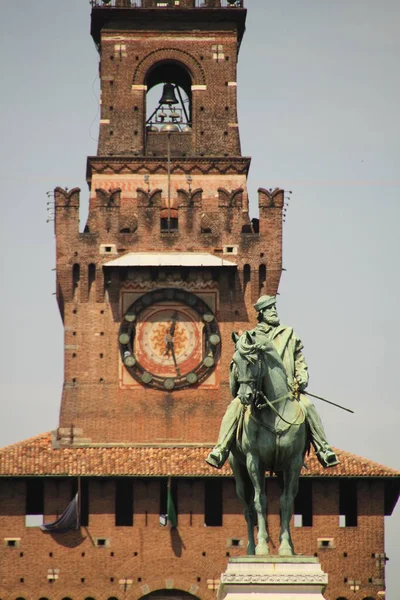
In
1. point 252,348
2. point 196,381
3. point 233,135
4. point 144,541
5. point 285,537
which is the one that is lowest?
point 285,537

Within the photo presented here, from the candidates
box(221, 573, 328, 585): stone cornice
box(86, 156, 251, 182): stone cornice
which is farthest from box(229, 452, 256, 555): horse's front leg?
box(86, 156, 251, 182): stone cornice

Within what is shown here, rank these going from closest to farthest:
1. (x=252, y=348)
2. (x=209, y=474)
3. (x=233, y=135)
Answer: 1. (x=252, y=348)
2. (x=209, y=474)
3. (x=233, y=135)

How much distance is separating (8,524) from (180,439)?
6228 millimetres

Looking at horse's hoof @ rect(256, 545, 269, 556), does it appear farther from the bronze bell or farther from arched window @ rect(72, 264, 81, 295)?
the bronze bell

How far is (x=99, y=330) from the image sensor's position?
71.6 meters

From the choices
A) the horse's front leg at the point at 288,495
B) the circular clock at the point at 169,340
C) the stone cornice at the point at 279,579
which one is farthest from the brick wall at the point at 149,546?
the stone cornice at the point at 279,579

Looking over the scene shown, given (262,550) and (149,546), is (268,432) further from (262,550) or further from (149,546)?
(149,546)

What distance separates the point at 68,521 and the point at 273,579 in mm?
31638

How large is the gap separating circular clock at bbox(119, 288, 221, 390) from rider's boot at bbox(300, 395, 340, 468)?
104ft

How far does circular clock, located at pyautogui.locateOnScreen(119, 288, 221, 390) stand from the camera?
233ft

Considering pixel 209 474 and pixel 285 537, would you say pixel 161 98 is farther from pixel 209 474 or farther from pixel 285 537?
pixel 285 537

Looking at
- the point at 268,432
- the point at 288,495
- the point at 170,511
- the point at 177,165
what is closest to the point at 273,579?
the point at 288,495

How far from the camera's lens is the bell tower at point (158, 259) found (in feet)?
233

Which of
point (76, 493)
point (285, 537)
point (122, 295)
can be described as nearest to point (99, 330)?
point (122, 295)
